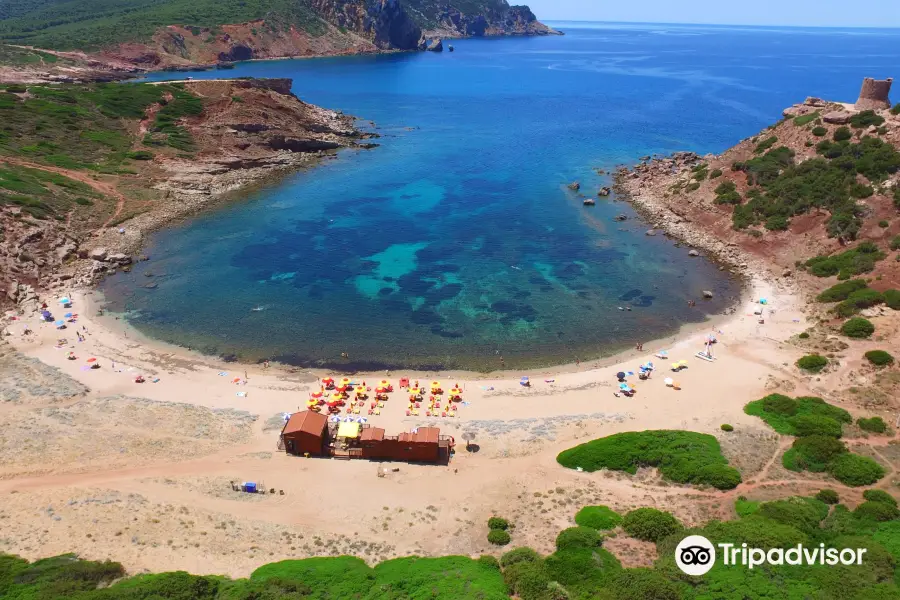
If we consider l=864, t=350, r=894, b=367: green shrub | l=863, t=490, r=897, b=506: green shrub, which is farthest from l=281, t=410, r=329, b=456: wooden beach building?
l=864, t=350, r=894, b=367: green shrub

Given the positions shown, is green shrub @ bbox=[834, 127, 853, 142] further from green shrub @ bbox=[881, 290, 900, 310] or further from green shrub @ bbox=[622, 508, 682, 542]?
green shrub @ bbox=[622, 508, 682, 542]

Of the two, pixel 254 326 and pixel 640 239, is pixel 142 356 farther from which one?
pixel 640 239

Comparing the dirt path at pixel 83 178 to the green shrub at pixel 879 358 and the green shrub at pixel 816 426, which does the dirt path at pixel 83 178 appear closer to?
the green shrub at pixel 816 426

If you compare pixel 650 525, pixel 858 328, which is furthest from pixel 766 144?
pixel 650 525

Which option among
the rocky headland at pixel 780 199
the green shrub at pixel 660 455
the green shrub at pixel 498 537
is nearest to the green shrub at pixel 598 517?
the green shrub at pixel 498 537

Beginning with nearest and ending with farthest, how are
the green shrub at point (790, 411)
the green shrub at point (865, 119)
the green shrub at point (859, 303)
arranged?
1. the green shrub at point (790, 411)
2. the green shrub at point (859, 303)
3. the green shrub at point (865, 119)
